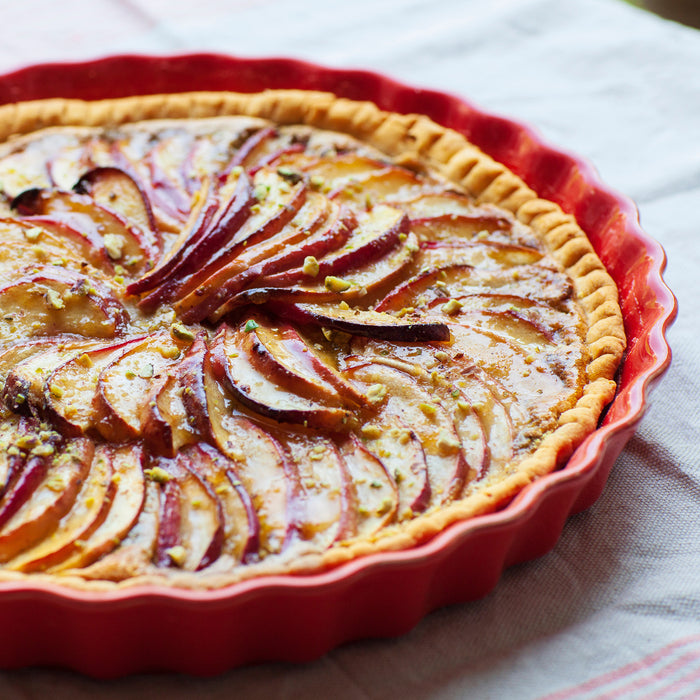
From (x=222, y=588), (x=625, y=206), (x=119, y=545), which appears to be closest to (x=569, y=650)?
(x=222, y=588)

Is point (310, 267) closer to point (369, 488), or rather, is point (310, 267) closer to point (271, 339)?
point (271, 339)

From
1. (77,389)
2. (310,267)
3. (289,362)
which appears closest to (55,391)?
(77,389)

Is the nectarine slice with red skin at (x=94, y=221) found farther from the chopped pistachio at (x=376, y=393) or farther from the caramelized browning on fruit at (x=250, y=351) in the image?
the chopped pistachio at (x=376, y=393)

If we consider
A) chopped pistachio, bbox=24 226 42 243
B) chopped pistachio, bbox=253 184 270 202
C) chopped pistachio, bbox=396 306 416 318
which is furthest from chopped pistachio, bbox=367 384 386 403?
chopped pistachio, bbox=24 226 42 243

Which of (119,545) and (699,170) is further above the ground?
(699,170)

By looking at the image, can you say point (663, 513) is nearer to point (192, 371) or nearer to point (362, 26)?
point (192, 371)

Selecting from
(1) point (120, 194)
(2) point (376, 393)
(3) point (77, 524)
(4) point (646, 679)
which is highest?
(1) point (120, 194)

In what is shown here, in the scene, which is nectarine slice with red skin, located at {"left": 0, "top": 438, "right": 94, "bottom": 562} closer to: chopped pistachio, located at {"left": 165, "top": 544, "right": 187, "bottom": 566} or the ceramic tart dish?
the ceramic tart dish
